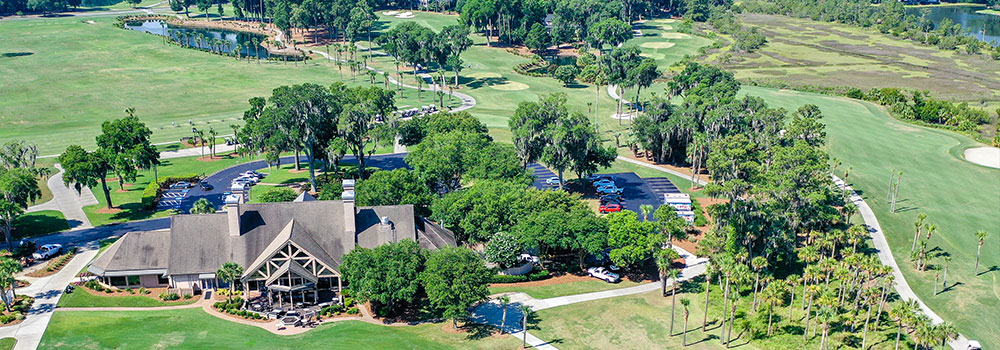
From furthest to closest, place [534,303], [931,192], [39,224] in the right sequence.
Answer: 1. [931,192]
2. [39,224]
3. [534,303]

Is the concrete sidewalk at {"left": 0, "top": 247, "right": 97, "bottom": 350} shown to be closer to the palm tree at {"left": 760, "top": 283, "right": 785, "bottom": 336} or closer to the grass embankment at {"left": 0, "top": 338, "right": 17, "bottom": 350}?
the grass embankment at {"left": 0, "top": 338, "right": 17, "bottom": 350}

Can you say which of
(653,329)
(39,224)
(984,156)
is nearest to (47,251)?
(39,224)

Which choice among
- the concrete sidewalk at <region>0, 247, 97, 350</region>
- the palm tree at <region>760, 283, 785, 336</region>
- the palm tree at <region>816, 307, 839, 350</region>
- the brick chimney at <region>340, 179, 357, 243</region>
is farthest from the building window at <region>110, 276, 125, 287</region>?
the palm tree at <region>816, 307, 839, 350</region>

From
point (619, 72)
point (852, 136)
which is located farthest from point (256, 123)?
point (852, 136)

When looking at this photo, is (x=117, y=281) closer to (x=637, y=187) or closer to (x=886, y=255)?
(x=637, y=187)

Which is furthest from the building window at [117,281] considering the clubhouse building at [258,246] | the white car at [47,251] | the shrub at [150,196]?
the shrub at [150,196]

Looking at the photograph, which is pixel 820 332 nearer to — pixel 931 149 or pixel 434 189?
pixel 434 189
